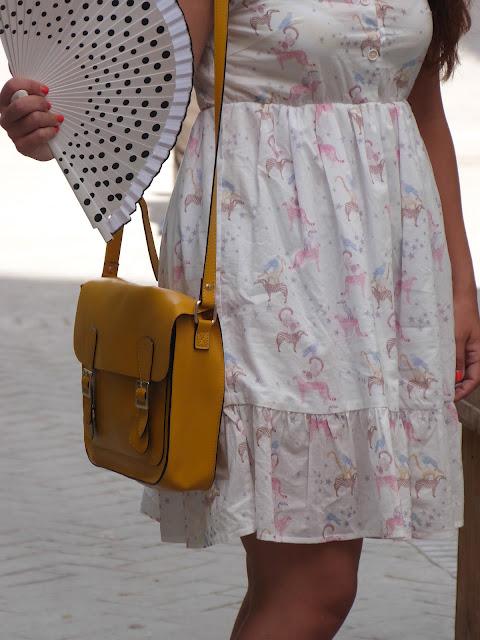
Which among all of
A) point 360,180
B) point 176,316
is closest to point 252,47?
point 360,180

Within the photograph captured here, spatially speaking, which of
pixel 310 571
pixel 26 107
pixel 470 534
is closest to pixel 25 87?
pixel 26 107

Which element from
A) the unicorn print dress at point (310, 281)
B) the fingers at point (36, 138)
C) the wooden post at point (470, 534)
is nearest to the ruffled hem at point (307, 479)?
the unicorn print dress at point (310, 281)

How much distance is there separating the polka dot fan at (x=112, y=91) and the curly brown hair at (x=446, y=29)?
24.5 inches

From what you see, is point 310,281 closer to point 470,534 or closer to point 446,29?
point 446,29

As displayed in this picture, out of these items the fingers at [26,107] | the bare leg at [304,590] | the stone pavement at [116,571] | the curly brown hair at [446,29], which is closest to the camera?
the fingers at [26,107]

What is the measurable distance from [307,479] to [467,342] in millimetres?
545

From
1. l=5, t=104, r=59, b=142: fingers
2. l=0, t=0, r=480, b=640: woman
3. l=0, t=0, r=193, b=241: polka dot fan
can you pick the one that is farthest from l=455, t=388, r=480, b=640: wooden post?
l=5, t=104, r=59, b=142: fingers

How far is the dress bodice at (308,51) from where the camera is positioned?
8.00ft

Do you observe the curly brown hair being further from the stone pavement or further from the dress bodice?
the stone pavement

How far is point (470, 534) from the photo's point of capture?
3.66m

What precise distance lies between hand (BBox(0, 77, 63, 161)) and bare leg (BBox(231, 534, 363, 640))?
771 mm

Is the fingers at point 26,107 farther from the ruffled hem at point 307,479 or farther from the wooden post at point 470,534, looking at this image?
the wooden post at point 470,534

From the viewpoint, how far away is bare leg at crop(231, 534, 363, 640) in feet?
8.18

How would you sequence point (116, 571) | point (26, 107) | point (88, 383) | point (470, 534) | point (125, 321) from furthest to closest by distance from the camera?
1. point (116, 571)
2. point (470, 534)
3. point (88, 383)
4. point (125, 321)
5. point (26, 107)
